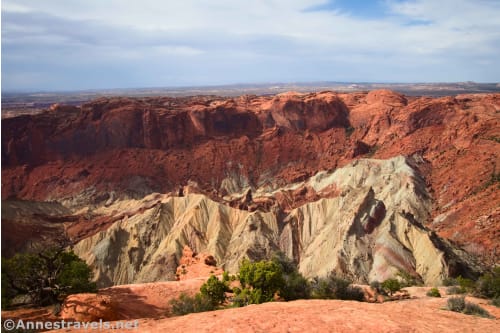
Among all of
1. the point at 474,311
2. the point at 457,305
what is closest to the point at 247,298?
the point at 457,305

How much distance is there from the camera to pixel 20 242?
50.4 meters

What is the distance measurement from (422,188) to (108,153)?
61.0 meters

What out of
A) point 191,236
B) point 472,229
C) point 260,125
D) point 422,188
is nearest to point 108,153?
point 260,125

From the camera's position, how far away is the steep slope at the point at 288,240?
47312mm

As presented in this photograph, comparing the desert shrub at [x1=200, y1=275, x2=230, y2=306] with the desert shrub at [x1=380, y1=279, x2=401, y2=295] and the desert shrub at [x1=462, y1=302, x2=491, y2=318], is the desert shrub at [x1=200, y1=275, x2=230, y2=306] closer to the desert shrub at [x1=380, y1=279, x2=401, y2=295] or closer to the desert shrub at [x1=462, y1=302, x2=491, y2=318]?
the desert shrub at [x1=462, y1=302, x2=491, y2=318]

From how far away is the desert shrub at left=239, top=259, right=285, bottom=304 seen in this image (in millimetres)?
22822

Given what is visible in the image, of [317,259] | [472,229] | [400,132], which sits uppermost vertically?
[400,132]

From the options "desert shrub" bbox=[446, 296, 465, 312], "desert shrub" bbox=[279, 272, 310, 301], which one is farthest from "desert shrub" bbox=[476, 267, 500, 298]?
"desert shrub" bbox=[279, 272, 310, 301]

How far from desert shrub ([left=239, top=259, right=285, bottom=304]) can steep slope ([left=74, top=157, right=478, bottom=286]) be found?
2555 centimetres

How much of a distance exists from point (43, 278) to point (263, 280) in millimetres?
11350

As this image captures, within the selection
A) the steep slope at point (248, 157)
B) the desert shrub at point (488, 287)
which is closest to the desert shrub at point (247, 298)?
the desert shrub at point (488, 287)

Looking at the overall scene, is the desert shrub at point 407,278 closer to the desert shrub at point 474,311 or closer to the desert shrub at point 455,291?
the desert shrub at point 455,291

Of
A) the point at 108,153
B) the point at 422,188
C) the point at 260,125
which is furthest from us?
the point at 260,125

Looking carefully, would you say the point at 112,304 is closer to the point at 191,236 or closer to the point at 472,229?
the point at 191,236
